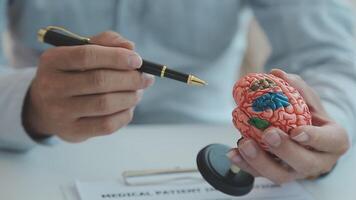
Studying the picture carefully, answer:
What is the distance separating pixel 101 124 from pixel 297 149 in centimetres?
22

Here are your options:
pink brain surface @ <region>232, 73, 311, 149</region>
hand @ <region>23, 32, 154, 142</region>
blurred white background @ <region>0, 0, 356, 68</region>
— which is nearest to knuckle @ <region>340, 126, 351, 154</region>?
pink brain surface @ <region>232, 73, 311, 149</region>

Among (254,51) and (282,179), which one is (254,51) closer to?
(254,51)

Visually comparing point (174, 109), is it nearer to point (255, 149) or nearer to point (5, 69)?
point (5, 69)

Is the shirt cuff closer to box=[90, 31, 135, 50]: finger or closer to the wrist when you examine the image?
the wrist

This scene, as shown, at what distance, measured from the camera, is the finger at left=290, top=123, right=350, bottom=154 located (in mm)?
576

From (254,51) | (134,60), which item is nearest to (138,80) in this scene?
(134,60)

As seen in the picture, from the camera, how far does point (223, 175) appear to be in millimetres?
643

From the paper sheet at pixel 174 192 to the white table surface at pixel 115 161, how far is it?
0.08ft

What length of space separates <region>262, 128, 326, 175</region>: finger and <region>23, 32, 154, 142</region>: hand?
16 centimetres

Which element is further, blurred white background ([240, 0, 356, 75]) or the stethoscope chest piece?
blurred white background ([240, 0, 356, 75])

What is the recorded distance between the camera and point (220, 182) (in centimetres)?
64

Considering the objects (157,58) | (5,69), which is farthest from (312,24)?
(5,69)

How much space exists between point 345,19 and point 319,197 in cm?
41

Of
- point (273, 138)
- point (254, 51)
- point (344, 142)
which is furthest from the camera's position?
point (254, 51)
